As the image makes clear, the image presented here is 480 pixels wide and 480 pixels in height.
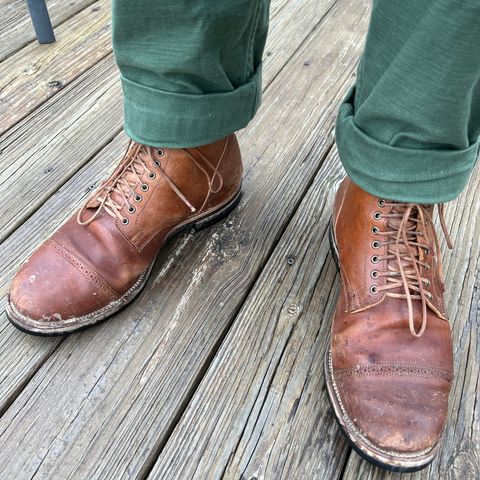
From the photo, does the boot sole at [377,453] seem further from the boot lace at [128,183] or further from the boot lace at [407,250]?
the boot lace at [128,183]

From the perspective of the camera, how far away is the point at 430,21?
50cm

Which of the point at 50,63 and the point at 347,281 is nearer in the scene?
the point at 347,281

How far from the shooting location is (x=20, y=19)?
1.45 meters

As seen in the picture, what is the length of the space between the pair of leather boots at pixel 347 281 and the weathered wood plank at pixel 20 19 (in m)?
0.82

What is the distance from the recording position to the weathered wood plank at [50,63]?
3.94 feet

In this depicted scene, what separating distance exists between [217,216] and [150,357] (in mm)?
287

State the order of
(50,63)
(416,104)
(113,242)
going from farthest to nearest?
1. (50,63)
2. (113,242)
3. (416,104)

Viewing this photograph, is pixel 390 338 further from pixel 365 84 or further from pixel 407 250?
pixel 365 84

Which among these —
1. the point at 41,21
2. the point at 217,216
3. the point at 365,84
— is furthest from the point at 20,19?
the point at 365,84

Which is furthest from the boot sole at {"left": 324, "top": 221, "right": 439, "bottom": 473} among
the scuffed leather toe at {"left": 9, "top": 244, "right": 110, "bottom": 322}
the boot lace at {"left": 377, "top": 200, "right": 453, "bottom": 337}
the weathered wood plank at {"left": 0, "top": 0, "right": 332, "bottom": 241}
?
the weathered wood plank at {"left": 0, "top": 0, "right": 332, "bottom": 241}

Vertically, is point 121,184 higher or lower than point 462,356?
higher

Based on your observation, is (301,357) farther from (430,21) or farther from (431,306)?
(430,21)

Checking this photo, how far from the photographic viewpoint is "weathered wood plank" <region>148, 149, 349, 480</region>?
645 mm

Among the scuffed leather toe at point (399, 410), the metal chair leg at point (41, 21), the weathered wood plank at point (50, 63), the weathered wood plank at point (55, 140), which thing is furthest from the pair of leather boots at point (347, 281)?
the metal chair leg at point (41, 21)
